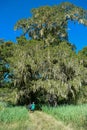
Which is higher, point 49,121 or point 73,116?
point 73,116

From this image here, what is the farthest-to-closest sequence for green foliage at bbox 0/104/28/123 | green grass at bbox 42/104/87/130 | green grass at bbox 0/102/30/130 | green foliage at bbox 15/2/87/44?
1. green foliage at bbox 15/2/87/44
2. green foliage at bbox 0/104/28/123
3. green grass at bbox 0/102/30/130
4. green grass at bbox 42/104/87/130

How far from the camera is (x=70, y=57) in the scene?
22094 millimetres

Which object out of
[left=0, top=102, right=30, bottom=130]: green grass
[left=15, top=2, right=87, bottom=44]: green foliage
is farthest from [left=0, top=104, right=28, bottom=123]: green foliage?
[left=15, top=2, right=87, bottom=44]: green foliage

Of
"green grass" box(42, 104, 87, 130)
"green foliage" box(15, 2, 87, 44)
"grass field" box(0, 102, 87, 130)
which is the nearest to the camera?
"grass field" box(0, 102, 87, 130)

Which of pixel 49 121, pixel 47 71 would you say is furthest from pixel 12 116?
pixel 47 71

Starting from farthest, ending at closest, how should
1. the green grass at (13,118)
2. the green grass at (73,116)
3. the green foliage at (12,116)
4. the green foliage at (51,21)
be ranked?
the green foliage at (51,21) < the green foliage at (12,116) < the green grass at (13,118) < the green grass at (73,116)

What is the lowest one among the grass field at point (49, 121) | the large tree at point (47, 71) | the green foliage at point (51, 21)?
the grass field at point (49, 121)

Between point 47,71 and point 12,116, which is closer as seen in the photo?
point 12,116

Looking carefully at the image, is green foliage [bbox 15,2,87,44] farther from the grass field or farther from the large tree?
the grass field

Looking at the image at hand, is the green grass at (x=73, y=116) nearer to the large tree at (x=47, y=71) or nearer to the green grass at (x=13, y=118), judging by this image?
the green grass at (x=13, y=118)

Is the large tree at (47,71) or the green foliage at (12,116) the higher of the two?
the large tree at (47,71)

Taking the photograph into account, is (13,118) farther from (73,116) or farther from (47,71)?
(47,71)

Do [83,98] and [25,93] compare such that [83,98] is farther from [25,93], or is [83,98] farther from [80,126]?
[80,126]

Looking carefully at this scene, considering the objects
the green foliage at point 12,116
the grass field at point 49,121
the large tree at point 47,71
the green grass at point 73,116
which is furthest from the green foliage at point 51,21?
the green foliage at point 12,116
